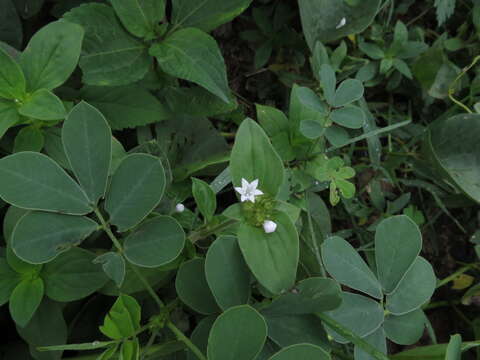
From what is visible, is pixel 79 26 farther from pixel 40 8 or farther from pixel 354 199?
pixel 354 199

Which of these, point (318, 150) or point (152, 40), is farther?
point (318, 150)

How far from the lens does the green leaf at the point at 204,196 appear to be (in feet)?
4.07

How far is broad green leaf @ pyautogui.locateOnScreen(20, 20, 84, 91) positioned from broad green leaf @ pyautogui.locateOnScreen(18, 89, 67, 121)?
0.05 meters

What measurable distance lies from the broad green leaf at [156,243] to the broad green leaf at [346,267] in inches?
15.0

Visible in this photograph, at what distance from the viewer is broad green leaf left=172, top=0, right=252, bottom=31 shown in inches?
57.2

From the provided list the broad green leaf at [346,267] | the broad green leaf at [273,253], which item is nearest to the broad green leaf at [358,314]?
the broad green leaf at [346,267]

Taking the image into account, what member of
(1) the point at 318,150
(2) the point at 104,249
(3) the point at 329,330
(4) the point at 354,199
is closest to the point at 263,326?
(3) the point at 329,330

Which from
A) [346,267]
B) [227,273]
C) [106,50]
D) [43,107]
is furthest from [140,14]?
[346,267]

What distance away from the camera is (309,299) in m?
1.16

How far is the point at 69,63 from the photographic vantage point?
4.26 feet

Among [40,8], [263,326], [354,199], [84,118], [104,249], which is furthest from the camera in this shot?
[354,199]

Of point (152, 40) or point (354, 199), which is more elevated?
point (152, 40)

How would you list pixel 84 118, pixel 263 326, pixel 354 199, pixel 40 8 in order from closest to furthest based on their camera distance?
1. pixel 263 326
2. pixel 84 118
3. pixel 40 8
4. pixel 354 199

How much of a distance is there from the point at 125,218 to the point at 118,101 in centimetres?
49
